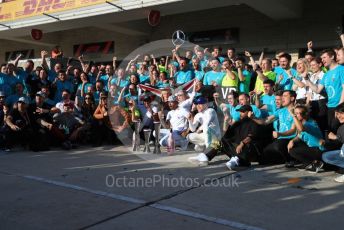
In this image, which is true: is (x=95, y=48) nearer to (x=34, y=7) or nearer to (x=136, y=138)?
(x=34, y=7)

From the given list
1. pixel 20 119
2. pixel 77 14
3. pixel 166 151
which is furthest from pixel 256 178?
pixel 77 14

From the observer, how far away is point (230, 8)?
14.4m

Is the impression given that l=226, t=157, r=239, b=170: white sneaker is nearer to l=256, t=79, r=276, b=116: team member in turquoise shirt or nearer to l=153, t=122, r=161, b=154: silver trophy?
l=256, t=79, r=276, b=116: team member in turquoise shirt

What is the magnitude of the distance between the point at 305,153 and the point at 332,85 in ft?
4.22

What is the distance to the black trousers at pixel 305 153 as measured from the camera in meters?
5.59

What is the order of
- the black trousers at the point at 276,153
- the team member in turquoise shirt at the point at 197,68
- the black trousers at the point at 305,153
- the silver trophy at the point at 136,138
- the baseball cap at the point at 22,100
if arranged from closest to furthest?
1. the black trousers at the point at 305,153
2. the black trousers at the point at 276,153
3. the silver trophy at the point at 136,138
4. the baseball cap at the point at 22,100
5. the team member in turquoise shirt at the point at 197,68

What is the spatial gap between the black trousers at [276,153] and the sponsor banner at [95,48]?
13.5 m

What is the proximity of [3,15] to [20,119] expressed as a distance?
10794mm

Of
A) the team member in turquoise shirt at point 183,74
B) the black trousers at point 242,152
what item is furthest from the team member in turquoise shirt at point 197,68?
the black trousers at point 242,152

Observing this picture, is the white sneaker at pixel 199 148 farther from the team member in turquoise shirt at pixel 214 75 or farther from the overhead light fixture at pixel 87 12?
the overhead light fixture at pixel 87 12

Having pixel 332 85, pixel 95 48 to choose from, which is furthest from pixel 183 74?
pixel 95 48

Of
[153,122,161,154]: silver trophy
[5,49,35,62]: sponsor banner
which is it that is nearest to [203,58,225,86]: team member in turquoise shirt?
[153,122,161,154]: silver trophy

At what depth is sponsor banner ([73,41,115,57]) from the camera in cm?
1848

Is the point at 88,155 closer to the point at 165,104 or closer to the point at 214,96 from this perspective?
the point at 165,104
